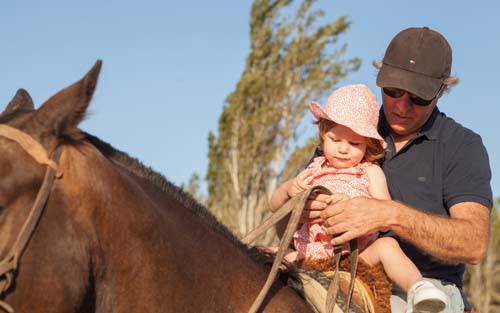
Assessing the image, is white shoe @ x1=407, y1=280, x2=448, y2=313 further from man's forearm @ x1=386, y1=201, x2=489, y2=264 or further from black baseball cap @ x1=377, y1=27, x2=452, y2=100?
black baseball cap @ x1=377, y1=27, x2=452, y2=100

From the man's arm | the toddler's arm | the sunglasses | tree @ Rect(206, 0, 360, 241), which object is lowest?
the man's arm

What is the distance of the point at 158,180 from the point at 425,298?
1375 millimetres

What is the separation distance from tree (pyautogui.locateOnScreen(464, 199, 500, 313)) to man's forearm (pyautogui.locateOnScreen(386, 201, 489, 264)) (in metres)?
10.7

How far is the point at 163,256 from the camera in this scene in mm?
3100

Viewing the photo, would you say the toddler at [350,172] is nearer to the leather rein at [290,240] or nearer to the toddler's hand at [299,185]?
the toddler's hand at [299,185]

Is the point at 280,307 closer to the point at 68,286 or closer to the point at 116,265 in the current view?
the point at 116,265

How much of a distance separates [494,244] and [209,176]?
1137 centimetres

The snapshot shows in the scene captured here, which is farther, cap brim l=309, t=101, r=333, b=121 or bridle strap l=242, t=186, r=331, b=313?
cap brim l=309, t=101, r=333, b=121

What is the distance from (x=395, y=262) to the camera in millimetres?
3883

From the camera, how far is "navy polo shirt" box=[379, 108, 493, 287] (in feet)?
13.7

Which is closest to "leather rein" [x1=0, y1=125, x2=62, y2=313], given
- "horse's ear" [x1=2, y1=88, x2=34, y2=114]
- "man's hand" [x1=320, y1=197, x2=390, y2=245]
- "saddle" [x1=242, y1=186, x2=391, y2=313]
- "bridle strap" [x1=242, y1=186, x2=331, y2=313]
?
"horse's ear" [x1=2, y1=88, x2=34, y2=114]

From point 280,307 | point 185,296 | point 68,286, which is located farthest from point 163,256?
point 280,307

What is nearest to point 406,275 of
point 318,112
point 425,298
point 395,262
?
point 395,262

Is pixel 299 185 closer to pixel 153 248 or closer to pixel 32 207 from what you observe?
pixel 153 248
